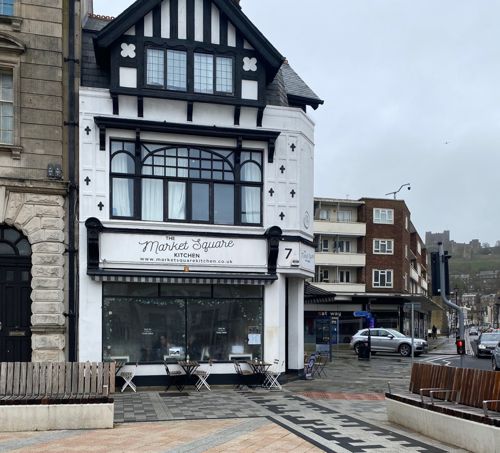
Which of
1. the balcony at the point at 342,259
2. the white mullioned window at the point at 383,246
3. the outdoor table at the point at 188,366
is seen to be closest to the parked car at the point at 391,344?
the balcony at the point at 342,259

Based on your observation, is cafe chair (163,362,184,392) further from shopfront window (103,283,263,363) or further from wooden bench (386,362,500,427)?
wooden bench (386,362,500,427)

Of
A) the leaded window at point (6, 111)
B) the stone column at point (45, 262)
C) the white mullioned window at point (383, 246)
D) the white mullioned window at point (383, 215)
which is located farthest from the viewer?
the white mullioned window at point (383, 215)

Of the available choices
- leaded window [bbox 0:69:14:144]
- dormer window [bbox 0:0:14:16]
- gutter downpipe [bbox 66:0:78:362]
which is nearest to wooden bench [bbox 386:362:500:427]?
gutter downpipe [bbox 66:0:78:362]

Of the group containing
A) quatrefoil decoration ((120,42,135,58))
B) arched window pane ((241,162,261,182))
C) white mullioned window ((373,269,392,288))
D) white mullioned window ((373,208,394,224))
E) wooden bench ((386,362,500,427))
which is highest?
quatrefoil decoration ((120,42,135,58))

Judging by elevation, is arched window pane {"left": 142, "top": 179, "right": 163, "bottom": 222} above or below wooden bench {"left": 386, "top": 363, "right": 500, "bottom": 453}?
above

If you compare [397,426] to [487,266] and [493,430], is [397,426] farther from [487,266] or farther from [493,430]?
[487,266]

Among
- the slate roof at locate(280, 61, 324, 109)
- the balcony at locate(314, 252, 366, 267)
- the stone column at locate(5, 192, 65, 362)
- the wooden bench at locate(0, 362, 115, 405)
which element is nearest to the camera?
the wooden bench at locate(0, 362, 115, 405)

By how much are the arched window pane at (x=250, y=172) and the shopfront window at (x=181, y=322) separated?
3.05 meters

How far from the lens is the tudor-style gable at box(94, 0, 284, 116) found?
56.5 feet

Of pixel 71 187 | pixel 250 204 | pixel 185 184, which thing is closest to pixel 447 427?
pixel 250 204

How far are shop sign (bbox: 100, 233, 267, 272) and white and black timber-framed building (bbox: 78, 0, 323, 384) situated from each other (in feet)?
0.10

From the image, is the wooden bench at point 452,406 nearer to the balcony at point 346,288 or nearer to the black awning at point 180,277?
the black awning at point 180,277

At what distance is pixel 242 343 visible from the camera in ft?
59.9

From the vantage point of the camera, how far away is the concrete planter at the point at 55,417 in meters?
11.1
